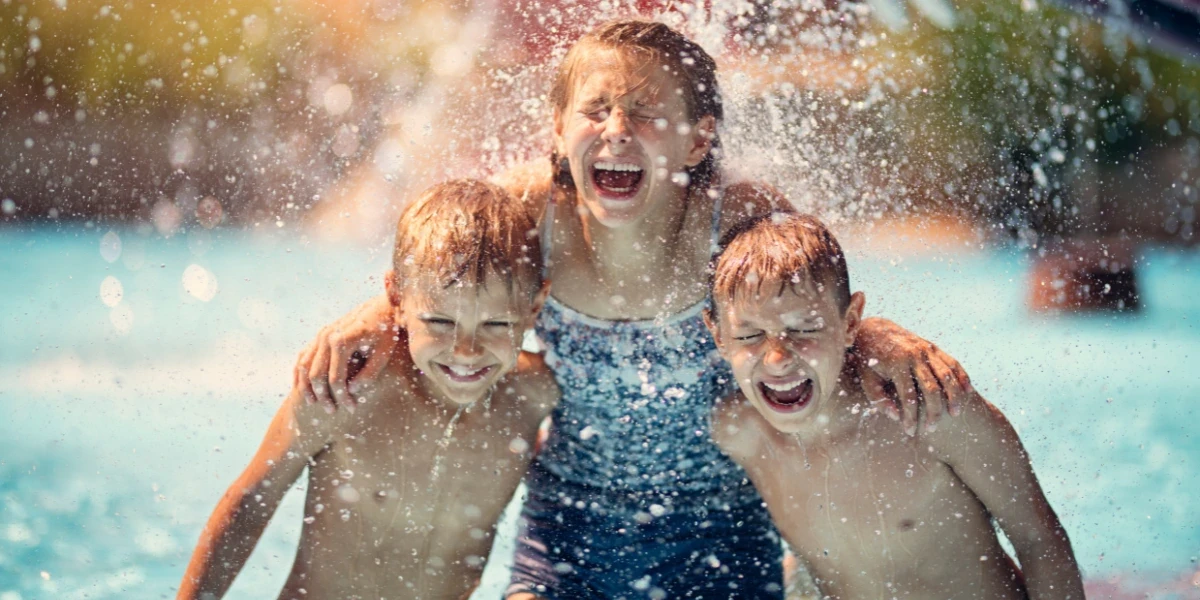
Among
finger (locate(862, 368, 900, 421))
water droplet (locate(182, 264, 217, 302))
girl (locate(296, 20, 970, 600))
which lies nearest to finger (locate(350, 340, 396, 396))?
girl (locate(296, 20, 970, 600))

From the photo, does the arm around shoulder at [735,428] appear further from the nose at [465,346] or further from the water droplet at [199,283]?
the water droplet at [199,283]

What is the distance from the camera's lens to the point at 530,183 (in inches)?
98.9

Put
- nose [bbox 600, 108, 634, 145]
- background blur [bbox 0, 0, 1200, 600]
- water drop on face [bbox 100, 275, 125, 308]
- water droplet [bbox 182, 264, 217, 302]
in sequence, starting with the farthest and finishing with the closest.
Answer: water drop on face [bbox 100, 275, 125, 308] < water droplet [bbox 182, 264, 217, 302] < background blur [bbox 0, 0, 1200, 600] < nose [bbox 600, 108, 634, 145]

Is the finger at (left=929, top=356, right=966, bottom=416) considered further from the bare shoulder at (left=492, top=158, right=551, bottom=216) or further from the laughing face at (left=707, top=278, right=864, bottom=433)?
the bare shoulder at (left=492, top=158, right=551, bottom=216)

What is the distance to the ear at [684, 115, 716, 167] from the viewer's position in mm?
2363

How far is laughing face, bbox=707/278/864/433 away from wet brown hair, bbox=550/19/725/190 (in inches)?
15.4

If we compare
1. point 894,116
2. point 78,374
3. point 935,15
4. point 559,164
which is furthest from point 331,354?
point 78,374

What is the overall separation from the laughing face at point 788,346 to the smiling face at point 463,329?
1.41 feet

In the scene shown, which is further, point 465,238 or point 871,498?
point 871,498

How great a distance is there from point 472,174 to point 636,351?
0.82 m

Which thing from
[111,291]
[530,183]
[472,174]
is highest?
[111,291]

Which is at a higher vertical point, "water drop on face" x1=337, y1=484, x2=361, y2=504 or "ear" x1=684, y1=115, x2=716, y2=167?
"ear" x1=684, y1=115, x2=716, y2=167

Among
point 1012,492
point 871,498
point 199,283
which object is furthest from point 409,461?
point 199,283

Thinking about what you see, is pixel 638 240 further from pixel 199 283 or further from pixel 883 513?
pixel 199 283
